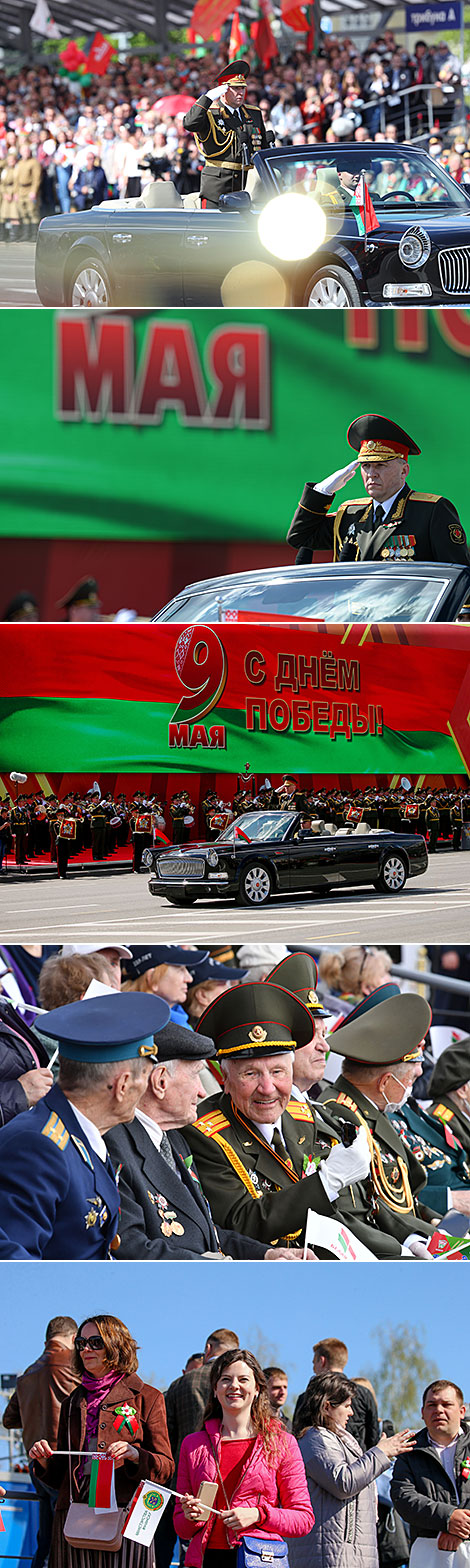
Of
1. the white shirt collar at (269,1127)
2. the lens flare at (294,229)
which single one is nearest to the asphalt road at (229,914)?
the white shirt collar at (269,1127)

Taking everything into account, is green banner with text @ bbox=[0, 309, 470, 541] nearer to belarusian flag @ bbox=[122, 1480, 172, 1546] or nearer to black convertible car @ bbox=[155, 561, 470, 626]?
black convertible car @ bbox=[155, 561, 470, 626]

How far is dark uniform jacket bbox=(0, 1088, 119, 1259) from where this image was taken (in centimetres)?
386

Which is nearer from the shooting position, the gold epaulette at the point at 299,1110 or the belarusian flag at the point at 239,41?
the gold epaulette at the point at 299,1110

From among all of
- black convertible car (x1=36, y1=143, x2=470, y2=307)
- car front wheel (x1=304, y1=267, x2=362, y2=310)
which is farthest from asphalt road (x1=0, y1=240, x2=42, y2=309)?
car front wheel (x1=304, y1=267, x2=362, y2=310)

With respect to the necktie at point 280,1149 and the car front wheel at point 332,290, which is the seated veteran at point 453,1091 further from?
the car front wheel at point 332,290

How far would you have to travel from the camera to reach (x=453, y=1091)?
432 cm

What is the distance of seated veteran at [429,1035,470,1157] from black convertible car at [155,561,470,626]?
6.37 feet

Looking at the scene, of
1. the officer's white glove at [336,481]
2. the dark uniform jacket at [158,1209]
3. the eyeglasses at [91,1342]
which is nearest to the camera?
the eyeglasses at [91,1342]

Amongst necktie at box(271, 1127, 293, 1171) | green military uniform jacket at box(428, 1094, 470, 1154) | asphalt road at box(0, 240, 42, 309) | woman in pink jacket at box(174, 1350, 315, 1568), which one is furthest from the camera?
asphalt road at box(0, 240, 42, 309)

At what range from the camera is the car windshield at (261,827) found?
559 cm

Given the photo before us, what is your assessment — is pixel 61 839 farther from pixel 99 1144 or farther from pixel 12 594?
pixel 99 1144

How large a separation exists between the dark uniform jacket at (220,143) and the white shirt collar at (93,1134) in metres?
4.20

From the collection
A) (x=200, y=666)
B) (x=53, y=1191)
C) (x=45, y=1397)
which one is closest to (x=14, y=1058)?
(x=53, y=1191)

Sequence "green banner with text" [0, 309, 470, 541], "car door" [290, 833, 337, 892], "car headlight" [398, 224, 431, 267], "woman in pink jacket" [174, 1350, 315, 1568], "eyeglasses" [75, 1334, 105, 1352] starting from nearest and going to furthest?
1. "woman in pink jacket" [174, 1350, 315, 1568]
2. "eyeglasses" [75, 1334, 105, 1352]
3. "car door" [290, 833, 337, 892]
4. "car headlight" [398, 224, 431, 267]
5. "green banner with text" [0, 309, 470, 541]
